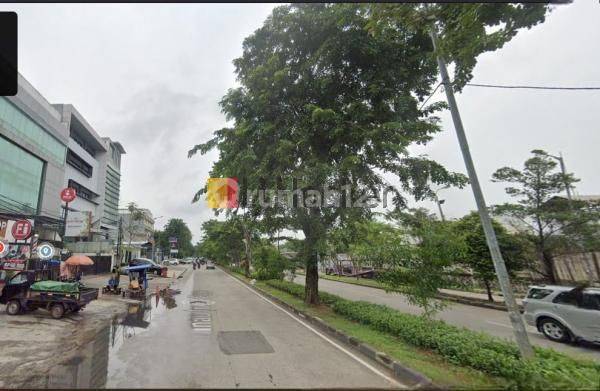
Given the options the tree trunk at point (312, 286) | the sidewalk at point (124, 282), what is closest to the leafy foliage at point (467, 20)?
the tree trunk at point (312, 286)

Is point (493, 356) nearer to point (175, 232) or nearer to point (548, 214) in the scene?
point (548, 214)

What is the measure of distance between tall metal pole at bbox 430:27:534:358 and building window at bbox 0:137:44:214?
37.2m

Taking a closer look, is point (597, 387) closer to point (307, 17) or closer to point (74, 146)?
point (307, 17)

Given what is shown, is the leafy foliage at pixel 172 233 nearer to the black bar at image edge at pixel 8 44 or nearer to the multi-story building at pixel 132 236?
the multi-story building at pixel 132 236

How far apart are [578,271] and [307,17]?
17496 millimetres

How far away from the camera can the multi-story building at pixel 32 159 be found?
31.4 metres

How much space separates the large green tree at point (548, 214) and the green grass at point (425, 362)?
34.8 ft

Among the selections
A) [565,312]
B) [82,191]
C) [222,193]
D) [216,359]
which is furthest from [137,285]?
[82,191]

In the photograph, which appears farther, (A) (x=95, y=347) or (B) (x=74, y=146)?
(B) (x=74, y=146)

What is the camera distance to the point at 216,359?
6.95 m

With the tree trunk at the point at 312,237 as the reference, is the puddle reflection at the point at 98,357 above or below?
below

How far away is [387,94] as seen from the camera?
Result: 37.9 feet

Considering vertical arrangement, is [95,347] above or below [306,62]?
below

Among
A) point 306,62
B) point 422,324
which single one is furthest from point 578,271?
point 306,62
